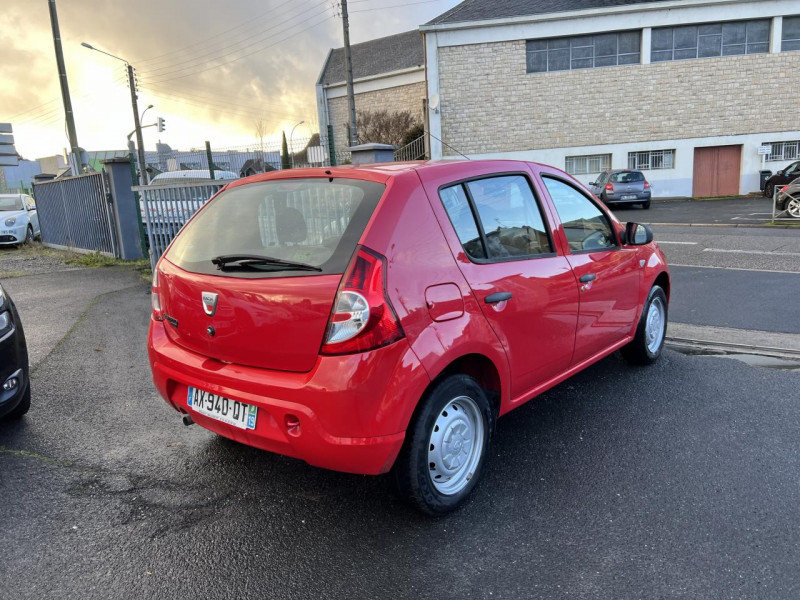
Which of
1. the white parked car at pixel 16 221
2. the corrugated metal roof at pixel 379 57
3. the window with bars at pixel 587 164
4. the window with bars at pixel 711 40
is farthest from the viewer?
the corrugated metal roof at pixel 379 57

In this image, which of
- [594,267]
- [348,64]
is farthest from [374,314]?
[348,64]

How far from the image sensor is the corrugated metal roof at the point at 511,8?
27750mm

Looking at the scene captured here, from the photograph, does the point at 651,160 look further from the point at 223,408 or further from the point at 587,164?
the point at 223,408

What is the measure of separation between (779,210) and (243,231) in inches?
735

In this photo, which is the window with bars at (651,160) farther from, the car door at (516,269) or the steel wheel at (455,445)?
the steel wheel at (455,445)

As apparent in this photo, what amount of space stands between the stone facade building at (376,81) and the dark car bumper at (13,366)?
1426 inches

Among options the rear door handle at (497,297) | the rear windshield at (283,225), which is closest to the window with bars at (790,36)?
the rear door handle at (497,297)

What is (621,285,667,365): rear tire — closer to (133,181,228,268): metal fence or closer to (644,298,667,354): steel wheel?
(644,298,667,354): steel wheel

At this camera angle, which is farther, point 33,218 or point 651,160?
point 651,160

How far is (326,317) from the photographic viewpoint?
2537 mm

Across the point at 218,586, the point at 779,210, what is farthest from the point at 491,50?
the point at 218,586

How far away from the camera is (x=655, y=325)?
16.2ft

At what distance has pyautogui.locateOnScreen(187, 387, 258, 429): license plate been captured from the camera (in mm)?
2744

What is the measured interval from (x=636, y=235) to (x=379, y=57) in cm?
4430
